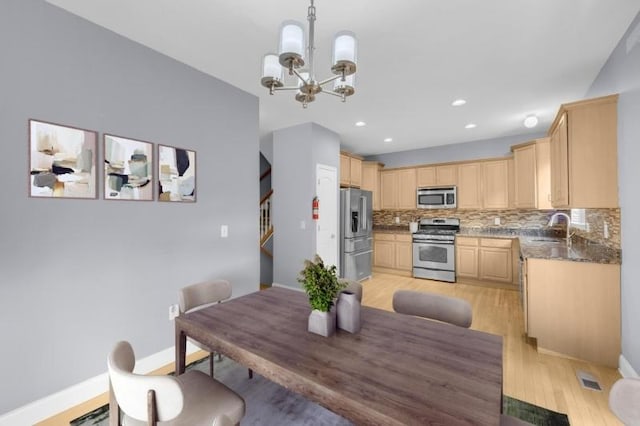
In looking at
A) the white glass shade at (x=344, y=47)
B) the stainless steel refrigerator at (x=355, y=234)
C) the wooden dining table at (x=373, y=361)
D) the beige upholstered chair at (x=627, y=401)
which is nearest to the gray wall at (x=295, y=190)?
the stainless steel refrigerator at (x=355, y=234)

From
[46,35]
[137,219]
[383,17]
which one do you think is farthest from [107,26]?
[383,17]

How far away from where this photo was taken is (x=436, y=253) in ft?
16.9

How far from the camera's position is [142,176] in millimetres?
2244

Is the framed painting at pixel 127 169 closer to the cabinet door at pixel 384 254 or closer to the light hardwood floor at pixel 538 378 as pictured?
the light hardwood floor at pixel 538 378

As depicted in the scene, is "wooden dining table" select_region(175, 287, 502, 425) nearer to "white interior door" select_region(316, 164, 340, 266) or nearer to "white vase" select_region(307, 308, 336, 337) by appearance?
"white vase" select_region(307, 308, 336, 337)

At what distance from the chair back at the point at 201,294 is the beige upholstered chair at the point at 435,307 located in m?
1.28

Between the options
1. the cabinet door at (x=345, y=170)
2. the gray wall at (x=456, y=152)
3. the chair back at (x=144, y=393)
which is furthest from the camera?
the cabinet door at (x=345, y=170)

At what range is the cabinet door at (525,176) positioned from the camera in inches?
162

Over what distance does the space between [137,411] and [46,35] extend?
7.66 ft

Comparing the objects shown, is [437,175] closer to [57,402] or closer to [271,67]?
[271,67]

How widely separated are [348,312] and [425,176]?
494cm

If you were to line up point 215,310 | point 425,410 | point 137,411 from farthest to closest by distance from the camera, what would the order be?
point 215,310 < point 137,411 < point 425,410

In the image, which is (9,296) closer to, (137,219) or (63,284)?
(63,284)

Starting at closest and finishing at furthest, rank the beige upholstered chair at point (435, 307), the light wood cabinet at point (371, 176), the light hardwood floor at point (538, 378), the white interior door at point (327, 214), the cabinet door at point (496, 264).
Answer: the beige upholstered chair at point (435, 307)
the light hardwood floor at point (538, 378)
the white interior door at point (327, 214)
the cabinet door at point (496, 264)
the light wood cabinet at point (371, 176)
